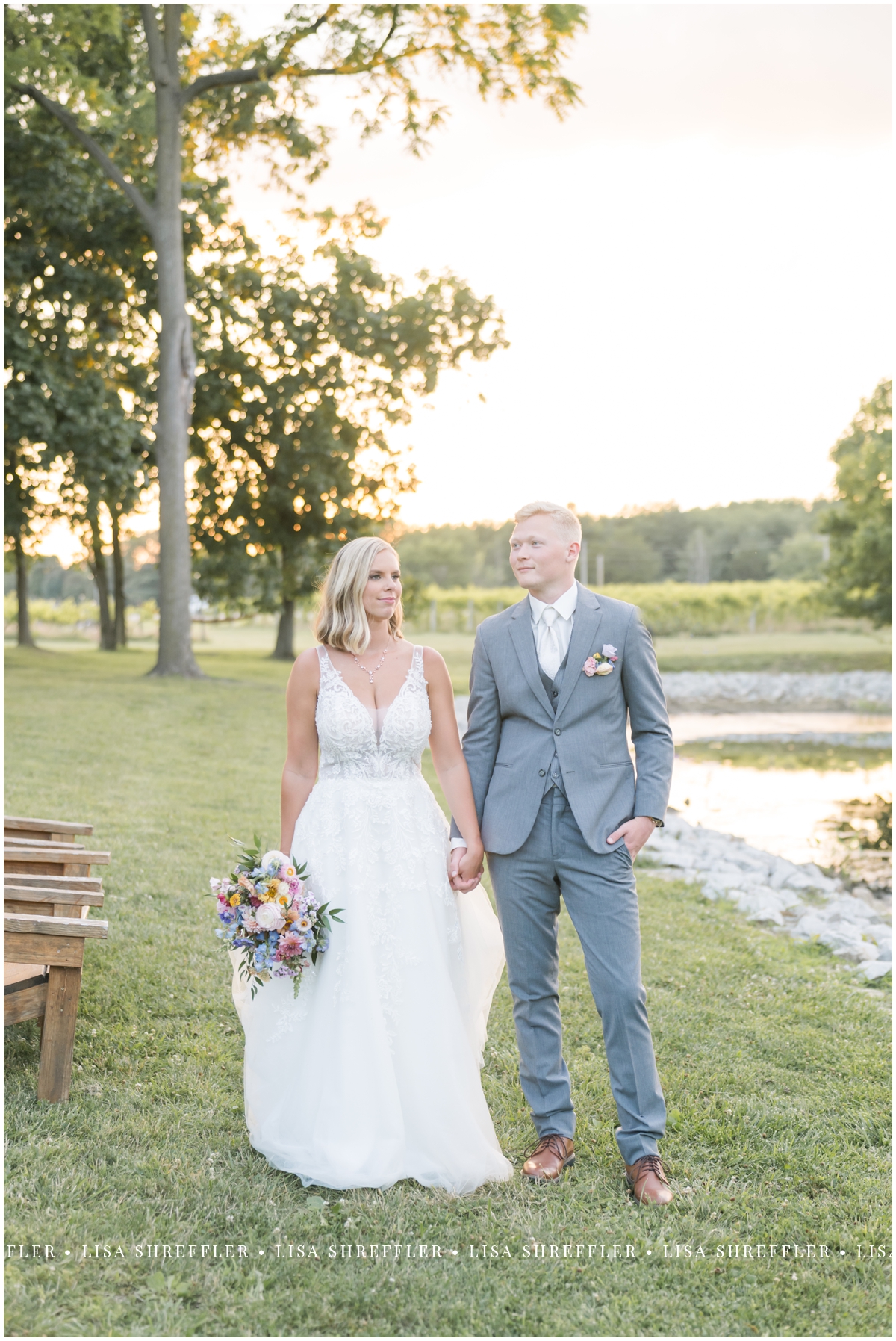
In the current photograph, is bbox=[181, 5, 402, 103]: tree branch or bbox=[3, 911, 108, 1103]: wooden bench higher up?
bbox=[181, 5, 402, 103]: tree branch

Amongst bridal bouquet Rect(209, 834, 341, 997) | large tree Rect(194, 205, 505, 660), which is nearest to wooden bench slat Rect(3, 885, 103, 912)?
bridal bouquet Rect(209, 834, 341, 997)

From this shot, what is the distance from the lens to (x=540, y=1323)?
111 inches

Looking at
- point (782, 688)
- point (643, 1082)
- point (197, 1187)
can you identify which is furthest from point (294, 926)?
point (782, 688)

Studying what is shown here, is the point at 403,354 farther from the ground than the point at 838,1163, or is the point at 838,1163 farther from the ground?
the point at 403,354

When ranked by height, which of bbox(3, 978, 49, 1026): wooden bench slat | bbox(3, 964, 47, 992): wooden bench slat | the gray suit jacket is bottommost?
bbox(3, 978, 49, 1026): wooden bench slat

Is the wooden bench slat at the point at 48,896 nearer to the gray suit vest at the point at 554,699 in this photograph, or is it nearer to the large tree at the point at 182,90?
the gray suit vest at the point at 554,699

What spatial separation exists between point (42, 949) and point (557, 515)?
2450 mm

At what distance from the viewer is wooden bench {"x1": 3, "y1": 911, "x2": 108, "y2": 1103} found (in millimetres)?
3795

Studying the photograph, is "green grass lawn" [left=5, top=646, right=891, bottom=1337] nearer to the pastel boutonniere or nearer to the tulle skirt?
the tulle skirt

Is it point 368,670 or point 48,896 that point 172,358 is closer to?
point 48,896

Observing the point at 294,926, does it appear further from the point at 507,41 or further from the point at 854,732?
the point at 854,732

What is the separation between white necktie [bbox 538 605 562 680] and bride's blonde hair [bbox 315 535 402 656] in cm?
60

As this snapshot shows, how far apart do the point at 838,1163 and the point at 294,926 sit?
83.6 inches

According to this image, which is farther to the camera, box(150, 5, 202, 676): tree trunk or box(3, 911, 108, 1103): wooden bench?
box(150, 5, 202, 676): tree trunk
